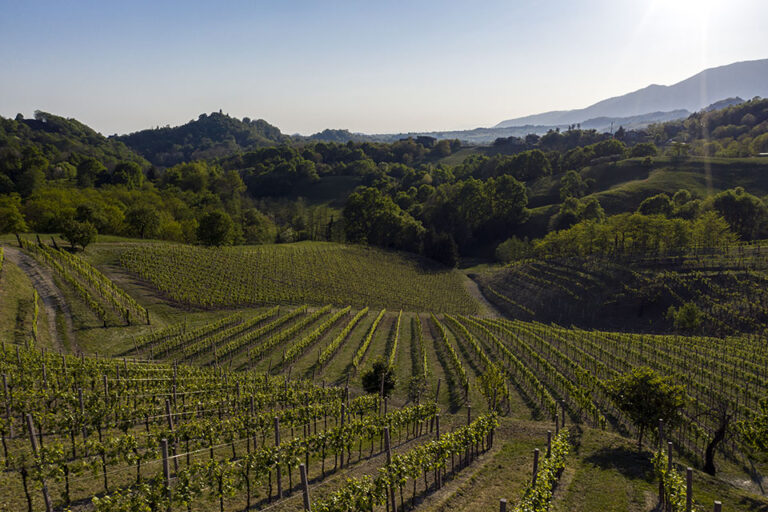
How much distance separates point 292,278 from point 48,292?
30.5 metres

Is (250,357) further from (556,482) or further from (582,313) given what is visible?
(582,313)

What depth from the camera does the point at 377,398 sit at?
23.9 meters

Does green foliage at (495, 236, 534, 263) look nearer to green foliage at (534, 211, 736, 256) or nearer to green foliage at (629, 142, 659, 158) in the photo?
green foliage at (534, 211, 736, 256)

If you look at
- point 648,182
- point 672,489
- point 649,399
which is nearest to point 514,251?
point 648,182

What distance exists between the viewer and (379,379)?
27.0m

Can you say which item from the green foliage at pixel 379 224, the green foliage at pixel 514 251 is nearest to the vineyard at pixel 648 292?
the green foliage at pixel 514 251

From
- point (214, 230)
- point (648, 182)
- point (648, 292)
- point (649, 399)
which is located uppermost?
point (648, 182)

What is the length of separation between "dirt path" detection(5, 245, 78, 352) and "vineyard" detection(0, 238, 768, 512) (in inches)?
68.0

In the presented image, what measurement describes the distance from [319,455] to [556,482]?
9569 mm

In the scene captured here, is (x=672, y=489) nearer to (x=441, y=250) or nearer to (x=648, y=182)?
(x=441, y=250)


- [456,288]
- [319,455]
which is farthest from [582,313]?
[319,455]

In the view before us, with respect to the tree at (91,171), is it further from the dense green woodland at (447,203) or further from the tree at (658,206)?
the tree at (658,206)

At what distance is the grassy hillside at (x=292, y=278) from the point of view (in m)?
A: 53.8

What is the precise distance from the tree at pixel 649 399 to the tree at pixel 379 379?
13374 mm
